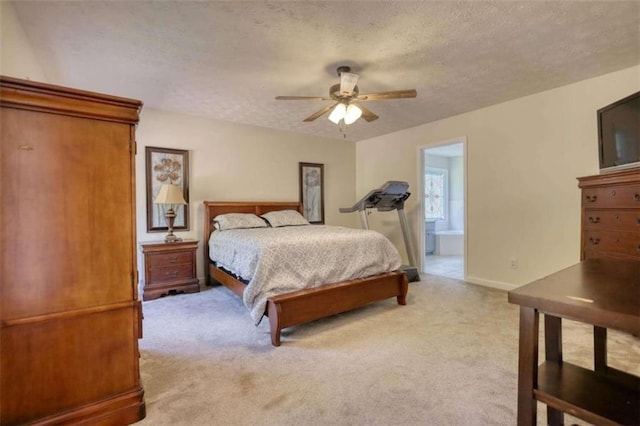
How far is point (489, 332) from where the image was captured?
2535 millimetres

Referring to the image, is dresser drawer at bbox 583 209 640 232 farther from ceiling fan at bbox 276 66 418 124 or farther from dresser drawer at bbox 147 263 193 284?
dresser drawer at bbox 147 263 193 284

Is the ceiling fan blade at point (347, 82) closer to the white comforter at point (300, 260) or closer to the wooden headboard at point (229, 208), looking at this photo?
the white comforter at point (300, 260)

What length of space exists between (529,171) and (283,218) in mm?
3252

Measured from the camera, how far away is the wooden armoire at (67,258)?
50.3 inches

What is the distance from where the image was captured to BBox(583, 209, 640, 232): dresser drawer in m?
2.32

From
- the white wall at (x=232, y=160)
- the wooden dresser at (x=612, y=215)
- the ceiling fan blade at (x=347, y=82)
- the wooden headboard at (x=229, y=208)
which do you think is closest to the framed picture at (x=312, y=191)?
the white wall at (x=232, y=160)

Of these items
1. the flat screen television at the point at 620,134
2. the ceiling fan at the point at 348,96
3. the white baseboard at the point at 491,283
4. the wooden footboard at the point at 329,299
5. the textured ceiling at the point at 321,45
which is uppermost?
the textured ceiling at the point at 321,45

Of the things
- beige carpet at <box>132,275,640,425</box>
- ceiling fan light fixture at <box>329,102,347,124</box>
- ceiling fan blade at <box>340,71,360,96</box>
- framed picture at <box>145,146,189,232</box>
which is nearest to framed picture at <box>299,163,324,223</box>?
framed picture at <box>145,146,189,232</box>

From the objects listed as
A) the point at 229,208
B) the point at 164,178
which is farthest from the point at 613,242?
the point at 164,178

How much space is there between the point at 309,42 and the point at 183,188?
9.29 ft

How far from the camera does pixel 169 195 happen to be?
3.79 metres

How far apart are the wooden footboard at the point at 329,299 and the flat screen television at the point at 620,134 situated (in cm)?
214

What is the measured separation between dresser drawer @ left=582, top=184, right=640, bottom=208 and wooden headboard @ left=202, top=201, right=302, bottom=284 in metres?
3.74

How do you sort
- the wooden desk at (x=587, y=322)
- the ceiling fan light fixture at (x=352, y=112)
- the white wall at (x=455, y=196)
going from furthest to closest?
1. the white wall at (x=455, y=196)
2. the ceiling fan light fixture at (x=352, y=112)
3. the wooden desk at (x=587, y=322)
